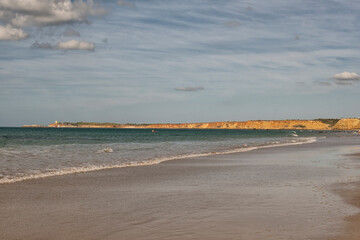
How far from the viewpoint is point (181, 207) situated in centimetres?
1028

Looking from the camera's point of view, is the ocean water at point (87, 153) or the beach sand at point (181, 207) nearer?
the beach sand at point (181, 207)

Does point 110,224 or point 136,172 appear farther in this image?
point 136,172

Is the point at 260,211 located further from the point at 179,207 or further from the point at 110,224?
the point at 110,224

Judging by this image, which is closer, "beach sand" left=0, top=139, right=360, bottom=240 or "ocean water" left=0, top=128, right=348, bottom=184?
"beach sand" left=0, top=139, right=360, bottom=240

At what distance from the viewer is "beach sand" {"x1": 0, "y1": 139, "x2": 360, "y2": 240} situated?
25.7 ft

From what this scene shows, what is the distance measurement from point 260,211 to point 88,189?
648 centimetres

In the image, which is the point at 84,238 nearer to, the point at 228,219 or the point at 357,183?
the point at 228,219

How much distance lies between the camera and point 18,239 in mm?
7316

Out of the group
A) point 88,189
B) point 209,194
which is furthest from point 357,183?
point 88,189

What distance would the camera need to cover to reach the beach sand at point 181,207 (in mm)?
7824

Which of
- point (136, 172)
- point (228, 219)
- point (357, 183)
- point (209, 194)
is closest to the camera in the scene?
point (228, 219)

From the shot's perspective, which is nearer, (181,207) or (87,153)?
(181,207)

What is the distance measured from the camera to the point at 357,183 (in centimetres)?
1467

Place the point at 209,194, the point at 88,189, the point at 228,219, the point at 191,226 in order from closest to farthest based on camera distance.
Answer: the point at 191,226, the point at 228,219, the point at 209,194, the point at 88,189
